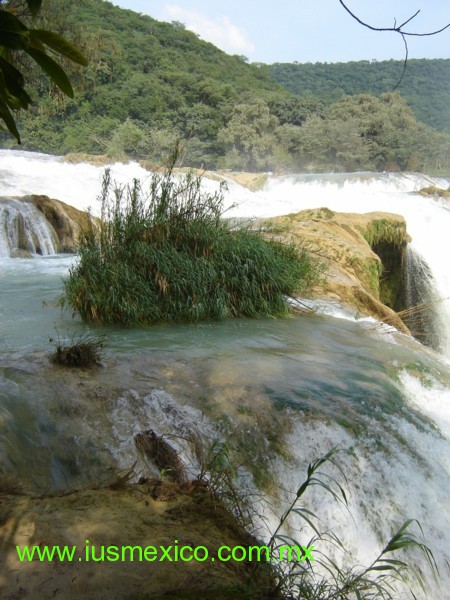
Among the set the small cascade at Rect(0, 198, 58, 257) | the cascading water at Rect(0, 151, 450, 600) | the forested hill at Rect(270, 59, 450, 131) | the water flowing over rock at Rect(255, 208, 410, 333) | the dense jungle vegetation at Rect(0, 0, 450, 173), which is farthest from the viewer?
the forested hill at Rect(270, 59, 450, 131)

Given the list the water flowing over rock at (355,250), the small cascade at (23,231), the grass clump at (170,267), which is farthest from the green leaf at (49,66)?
the small cascade at (23,231)

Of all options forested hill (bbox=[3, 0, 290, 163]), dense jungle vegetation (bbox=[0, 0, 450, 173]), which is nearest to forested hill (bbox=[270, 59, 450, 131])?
forested hill (bbox=[3, 0, 290, 163])

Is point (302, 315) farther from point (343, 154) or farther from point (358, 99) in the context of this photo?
point (358, 99)

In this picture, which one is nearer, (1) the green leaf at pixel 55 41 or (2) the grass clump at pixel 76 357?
(1) the green leaf at pixel 55 41

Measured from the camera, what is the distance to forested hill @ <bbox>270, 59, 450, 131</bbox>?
6456cm

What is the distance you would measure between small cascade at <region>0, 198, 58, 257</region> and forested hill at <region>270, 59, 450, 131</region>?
56.9m

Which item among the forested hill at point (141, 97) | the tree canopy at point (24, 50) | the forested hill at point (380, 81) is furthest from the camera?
the forested hill at point (380, 81)

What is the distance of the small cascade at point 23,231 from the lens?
468 inches

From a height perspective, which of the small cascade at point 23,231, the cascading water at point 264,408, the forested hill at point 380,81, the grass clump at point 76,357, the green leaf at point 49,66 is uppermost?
the forested hill at point 380,81

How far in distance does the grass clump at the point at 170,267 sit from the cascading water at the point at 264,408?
32 cm

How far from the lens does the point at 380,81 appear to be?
67.9 meters

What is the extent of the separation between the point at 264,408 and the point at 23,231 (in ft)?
32.5

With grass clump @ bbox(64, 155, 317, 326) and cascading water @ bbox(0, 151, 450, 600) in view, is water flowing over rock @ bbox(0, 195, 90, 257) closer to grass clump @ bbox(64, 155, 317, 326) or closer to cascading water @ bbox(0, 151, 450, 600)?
grass clump @ bbox(64, 155, 317, 326)

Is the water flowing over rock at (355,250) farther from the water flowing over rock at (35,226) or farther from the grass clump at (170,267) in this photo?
the water flowing over rock at (35,226)
